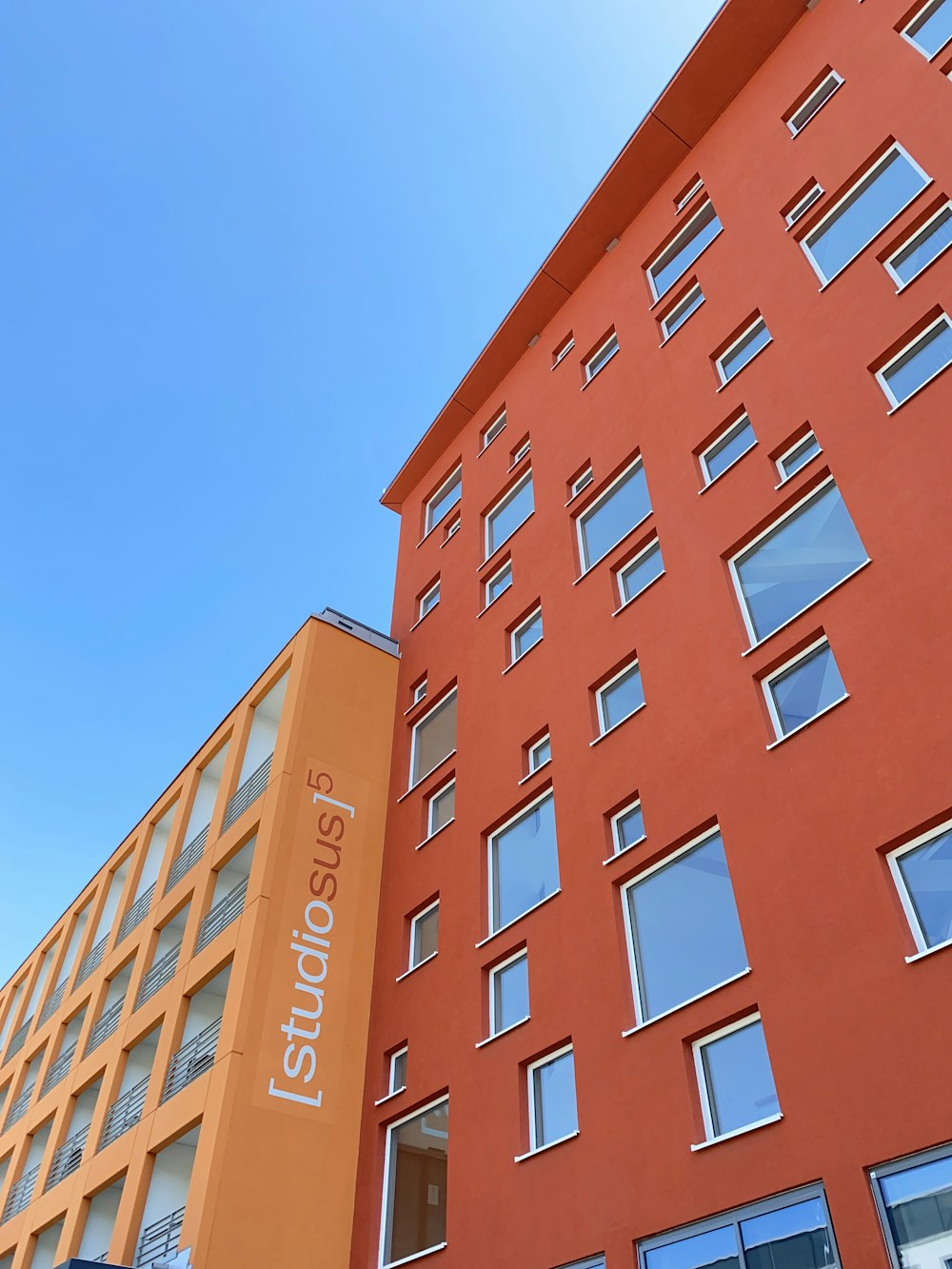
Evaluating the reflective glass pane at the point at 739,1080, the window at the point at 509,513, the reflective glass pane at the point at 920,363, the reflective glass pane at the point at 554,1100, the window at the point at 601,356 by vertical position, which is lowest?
the reflective glass pane at the point at 739,1080

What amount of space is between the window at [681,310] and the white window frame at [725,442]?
3.95 m

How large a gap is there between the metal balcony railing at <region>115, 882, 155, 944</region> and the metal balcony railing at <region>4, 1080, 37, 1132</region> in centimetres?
582

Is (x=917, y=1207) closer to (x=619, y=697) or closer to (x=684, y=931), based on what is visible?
(x=684, y=931)

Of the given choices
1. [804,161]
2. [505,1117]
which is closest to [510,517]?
[804,161]

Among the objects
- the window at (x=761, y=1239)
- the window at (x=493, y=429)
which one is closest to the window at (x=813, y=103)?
the window at (x=493, y=429)

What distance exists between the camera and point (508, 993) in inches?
649

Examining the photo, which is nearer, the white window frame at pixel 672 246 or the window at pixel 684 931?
the window at pixel 684 931

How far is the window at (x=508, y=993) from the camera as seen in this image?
16.0 meters

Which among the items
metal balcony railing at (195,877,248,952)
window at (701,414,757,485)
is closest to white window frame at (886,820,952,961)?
window at (701,414,757,485)

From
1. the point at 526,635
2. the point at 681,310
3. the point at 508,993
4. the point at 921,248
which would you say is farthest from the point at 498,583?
the point at 921,248

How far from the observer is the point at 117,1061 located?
75.1 feet

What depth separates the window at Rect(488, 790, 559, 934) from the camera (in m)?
17.1

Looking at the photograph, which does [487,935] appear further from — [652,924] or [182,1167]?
[182,1167]

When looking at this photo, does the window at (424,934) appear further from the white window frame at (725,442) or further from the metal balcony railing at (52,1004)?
the metal balcony railing at (52,1004)
